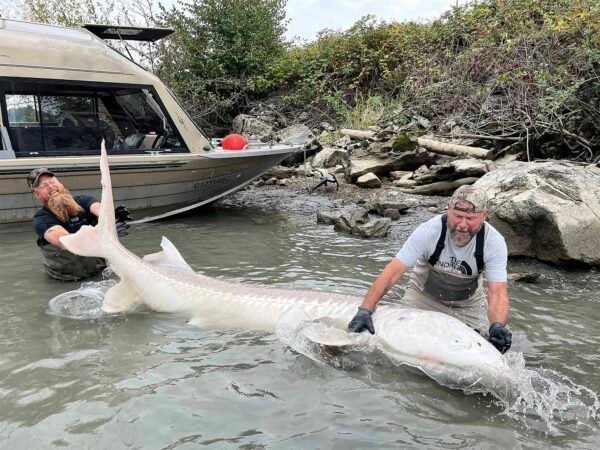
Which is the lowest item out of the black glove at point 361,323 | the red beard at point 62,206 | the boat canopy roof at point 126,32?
the black glove at point 361,323

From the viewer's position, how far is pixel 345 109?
48.5 feet

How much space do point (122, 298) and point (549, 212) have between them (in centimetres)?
436

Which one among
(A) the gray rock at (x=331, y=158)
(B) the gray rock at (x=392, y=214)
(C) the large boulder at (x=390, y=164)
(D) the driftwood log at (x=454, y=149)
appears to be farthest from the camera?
(A) the gray rock at (x=331, y=158)

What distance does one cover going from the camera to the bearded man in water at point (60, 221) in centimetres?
496

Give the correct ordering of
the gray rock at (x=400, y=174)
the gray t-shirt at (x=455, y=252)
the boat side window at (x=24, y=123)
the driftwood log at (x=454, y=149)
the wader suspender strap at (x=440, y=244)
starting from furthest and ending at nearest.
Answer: the gray rock at (x=400, y=174)
the driftwood log at (x=454, y=149)
the boat side window at (x=24, y=123)
the wader suspender strap at (x=440, y=244)
the gray t-shirt at (x=455, y=252)

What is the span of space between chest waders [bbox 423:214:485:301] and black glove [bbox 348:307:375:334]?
2.40 ft

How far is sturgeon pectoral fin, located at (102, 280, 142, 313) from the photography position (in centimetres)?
435

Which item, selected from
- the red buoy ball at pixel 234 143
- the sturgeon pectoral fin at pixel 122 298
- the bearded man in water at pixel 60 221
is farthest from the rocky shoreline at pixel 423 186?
the sturgeon pectoral fin at pixel 122 298

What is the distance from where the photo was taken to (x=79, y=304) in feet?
14.8

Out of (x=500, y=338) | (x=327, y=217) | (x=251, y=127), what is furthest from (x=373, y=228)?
(x=251, y=127)

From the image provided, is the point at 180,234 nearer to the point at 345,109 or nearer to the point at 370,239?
the point at 370,239

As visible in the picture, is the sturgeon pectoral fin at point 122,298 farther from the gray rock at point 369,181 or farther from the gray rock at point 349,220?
the gray rock at point 369,181

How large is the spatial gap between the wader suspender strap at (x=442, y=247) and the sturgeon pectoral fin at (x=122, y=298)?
2.39 m

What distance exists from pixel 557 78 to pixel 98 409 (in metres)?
9.11
